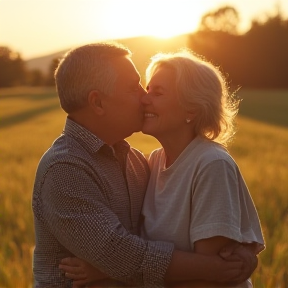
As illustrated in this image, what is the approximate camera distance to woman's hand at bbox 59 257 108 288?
315 centimetres

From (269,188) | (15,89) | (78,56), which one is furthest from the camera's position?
(15,89)

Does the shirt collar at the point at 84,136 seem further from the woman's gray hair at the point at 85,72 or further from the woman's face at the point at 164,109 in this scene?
the woman's face at the point at 164,109

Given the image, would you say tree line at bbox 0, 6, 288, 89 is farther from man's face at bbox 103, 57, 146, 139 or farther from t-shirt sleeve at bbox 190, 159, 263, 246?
t-shirt sleeve at bbox 190, 159, 263, 246

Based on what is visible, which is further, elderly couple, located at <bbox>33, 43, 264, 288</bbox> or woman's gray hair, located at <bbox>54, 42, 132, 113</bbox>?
woman's gray hair, located at <bbox>54, 42, 132, 113</bbox>

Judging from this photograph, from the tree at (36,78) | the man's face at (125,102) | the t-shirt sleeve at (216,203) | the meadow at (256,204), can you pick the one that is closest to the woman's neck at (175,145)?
the man's face at (125,102)

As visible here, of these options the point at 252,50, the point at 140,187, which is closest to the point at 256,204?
the point at 140,187

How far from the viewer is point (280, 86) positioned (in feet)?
178

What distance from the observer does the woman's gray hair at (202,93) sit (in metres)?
3.23

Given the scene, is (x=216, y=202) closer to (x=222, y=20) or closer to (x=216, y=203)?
A: (x=216, y=203)

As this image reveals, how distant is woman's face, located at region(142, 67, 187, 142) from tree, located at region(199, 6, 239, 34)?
54654 mm

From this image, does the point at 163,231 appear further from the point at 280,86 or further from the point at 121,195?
the point at 280,86

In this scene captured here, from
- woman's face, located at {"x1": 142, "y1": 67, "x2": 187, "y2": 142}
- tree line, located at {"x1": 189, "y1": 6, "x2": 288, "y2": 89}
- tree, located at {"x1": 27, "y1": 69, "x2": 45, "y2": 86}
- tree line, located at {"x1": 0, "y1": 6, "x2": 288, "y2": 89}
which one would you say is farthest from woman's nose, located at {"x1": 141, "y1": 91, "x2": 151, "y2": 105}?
tree, located at {"x1": 27, "y1": 69, "x2": 45, "y2": 86}

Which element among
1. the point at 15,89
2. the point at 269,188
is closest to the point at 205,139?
the point at 269,188

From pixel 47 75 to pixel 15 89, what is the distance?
6679mm
